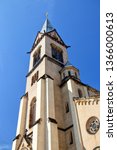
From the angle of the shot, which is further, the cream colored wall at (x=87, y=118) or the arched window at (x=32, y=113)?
the arched window at (x=32, y=113)

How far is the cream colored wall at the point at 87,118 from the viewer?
17578 mm

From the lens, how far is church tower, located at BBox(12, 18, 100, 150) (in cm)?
1859

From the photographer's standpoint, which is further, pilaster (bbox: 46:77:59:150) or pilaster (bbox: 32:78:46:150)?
pilaster (bbox: 32:78:46:150)

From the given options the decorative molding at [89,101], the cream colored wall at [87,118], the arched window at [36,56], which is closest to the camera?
the cream colored wall at [87,118]

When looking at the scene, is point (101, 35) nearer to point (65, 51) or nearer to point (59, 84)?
point (59, 84)

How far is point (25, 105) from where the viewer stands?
87.1 ft

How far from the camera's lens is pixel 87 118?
19.4m

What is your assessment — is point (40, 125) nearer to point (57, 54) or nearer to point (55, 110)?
point (55, 110)

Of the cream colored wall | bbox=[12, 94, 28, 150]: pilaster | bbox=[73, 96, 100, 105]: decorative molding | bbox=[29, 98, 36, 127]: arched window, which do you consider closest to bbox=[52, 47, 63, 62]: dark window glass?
bbox=[12, 94, 28, 150]: pilaster

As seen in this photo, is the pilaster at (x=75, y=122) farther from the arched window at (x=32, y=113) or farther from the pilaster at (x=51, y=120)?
the arched window at (x=32, y=113)

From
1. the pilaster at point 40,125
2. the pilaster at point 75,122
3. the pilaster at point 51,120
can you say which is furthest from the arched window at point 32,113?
the pilaster at point 75,122

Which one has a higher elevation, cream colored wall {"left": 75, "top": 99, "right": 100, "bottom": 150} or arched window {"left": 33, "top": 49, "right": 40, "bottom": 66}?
arched window {"left": 33, "top": 49, "right": 40, "bottom": 66}

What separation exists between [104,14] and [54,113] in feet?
47.9

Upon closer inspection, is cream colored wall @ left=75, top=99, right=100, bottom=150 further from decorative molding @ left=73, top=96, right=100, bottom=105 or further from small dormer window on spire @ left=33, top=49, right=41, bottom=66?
small dormer window on spire @ left=33, top=49, right=41, bottom=66
